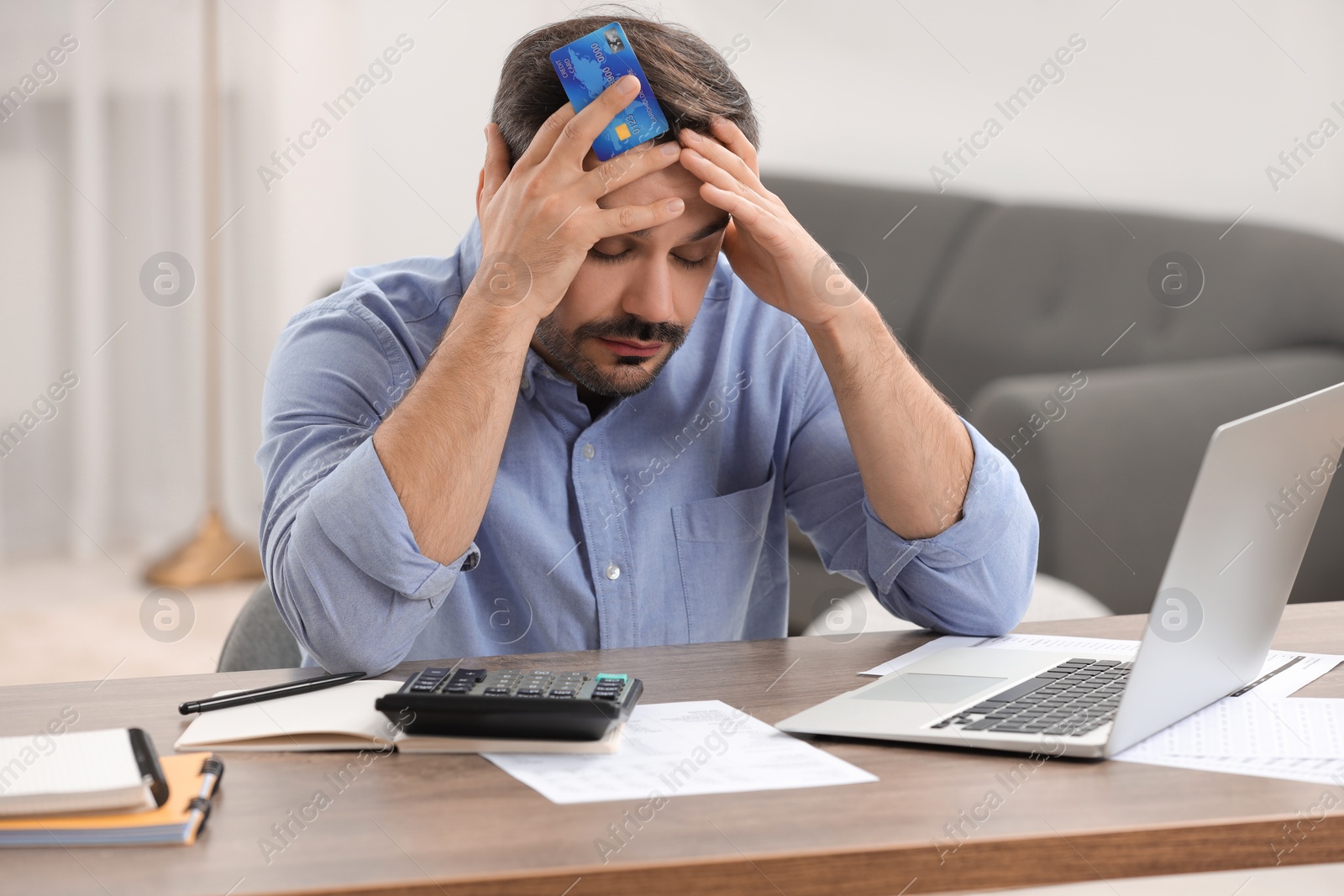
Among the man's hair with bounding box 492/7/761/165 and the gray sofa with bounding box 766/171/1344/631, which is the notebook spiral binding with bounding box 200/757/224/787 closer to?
the man's hair with bounding box 492/7/761/165

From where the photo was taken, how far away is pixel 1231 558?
0.81 m

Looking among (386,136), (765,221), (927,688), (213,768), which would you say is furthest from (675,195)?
(386,136)

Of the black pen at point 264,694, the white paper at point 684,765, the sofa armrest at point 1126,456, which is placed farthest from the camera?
the sofa armrest at point 1126,456

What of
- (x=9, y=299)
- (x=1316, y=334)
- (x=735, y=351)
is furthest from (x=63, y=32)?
(x=1316, y=334)

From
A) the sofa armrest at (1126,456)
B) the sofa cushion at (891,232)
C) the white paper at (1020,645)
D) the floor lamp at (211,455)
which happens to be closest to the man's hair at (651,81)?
the white paper at (1020,645)

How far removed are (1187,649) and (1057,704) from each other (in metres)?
0.10

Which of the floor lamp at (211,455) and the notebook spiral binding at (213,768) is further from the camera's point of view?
the floor lamp at (211,455)

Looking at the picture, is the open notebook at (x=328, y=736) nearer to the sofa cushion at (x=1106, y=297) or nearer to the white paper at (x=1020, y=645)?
the white paper at (x=1020, y=645)

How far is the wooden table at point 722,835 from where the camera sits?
0.61 metres

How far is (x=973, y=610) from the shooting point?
1139mm

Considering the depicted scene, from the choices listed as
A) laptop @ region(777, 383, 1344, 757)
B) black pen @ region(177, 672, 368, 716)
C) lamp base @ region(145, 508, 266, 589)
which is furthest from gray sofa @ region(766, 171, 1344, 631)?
lamp base @ region(145, 508, 266, 589)

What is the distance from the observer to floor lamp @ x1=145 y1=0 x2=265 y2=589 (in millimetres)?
3475

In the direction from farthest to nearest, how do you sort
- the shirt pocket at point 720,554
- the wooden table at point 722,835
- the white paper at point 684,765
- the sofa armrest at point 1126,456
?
the sofa armrest at point 1126,456 < the shirt pocket at point 720,554 < the white paper at point 684,765 < the wooden table at point 722,835

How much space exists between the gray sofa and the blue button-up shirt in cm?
90
